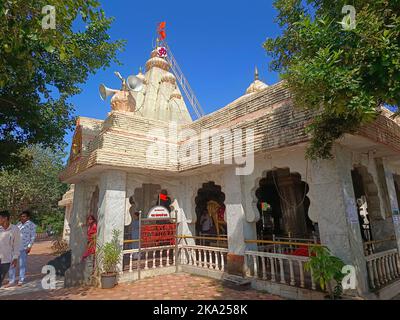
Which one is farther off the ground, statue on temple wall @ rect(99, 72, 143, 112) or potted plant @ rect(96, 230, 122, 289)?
statue on temple wall @ rect(99, 72, 143, 112)

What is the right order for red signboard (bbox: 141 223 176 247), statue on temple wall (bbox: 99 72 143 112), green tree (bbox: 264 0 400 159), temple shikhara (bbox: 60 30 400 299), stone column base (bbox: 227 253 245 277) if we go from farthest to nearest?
statue on temple wall (bbox: 99 72 143 112)
red signboard (bbox: 141 223 176 247)
stone column base (bbox: 227 253 245 277)
temple shikhara (bbox: 60 30 400 299)
green tree (bbox: 264 0 400 159)

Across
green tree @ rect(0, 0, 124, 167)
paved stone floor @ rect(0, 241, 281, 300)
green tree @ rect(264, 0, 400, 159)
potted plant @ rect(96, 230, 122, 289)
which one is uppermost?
green tree @ rect(0, 0, 124, 167)

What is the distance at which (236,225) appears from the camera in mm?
7113

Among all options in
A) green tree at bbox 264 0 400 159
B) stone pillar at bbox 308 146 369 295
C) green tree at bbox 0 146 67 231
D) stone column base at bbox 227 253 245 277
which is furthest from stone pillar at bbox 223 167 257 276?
green tree at bbox 0 146 67 231

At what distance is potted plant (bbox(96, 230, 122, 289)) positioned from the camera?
21.4 ft

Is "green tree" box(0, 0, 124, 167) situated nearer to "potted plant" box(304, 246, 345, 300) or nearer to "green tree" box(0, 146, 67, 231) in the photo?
"potted plant" box(304, 246, 345, 300)

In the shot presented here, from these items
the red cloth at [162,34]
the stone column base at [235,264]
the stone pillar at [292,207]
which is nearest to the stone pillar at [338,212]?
the stone column base at [235,264]

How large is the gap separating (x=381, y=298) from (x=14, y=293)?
8851mm

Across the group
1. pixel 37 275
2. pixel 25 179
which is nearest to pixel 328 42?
pixel 37 275

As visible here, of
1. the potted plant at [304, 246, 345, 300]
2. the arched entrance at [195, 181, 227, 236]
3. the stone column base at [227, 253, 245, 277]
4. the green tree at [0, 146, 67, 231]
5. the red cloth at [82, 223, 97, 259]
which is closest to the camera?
the potted plant at [304, 246, 345, 300]

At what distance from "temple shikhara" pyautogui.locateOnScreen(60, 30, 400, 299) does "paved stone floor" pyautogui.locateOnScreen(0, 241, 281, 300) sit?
496 millimetres

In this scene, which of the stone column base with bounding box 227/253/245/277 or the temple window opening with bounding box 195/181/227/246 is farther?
the temple window opening with bounding box 195/181/227/246

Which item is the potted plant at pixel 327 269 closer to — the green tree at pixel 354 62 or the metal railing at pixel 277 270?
the metal railing at pixel 277 270

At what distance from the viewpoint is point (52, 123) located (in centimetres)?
869
